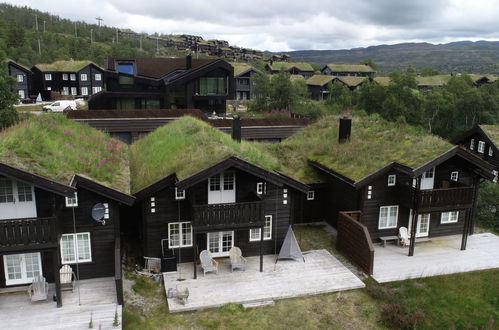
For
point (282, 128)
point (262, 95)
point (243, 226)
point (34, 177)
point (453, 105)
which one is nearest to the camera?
point (34, 177)

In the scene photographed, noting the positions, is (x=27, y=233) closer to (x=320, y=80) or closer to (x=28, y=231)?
(x=28, y=231)

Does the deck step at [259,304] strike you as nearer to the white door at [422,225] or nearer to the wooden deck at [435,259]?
the wooden deck at [435,259]

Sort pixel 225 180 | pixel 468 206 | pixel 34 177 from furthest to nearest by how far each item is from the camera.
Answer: pixel 468 206 < pixel 225 180 < pixel 34 177

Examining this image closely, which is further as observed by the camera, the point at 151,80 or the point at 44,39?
the point at 44,39

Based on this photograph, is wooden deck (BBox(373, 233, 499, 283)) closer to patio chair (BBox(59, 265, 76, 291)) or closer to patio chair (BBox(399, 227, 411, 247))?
patio chair (BBox(399, 227, 411, 247))

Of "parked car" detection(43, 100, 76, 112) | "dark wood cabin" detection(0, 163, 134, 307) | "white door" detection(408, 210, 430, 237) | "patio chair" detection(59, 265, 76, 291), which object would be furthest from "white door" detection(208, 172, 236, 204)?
"parked car" detection(43, 100, 76, 112)

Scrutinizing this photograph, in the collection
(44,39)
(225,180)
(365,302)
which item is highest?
(44,39)

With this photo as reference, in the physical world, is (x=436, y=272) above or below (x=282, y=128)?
→ below

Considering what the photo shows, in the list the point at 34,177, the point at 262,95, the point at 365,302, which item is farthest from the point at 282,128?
the point at 262,95

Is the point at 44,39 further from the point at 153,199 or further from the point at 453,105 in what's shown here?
the point at 153,199

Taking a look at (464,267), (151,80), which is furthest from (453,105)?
(464,267)
